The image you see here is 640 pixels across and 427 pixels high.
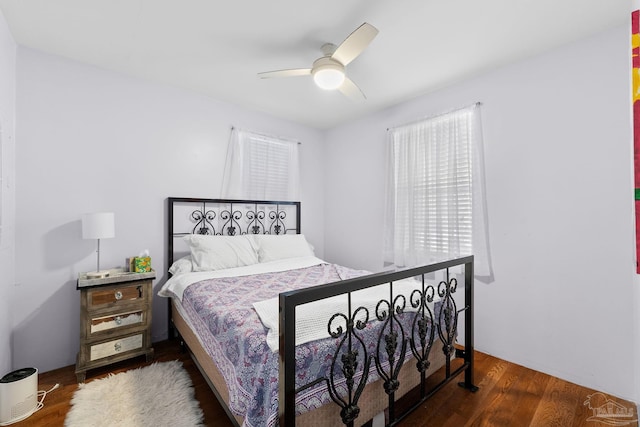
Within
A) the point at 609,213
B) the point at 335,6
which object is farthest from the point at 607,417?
the point at 335,6

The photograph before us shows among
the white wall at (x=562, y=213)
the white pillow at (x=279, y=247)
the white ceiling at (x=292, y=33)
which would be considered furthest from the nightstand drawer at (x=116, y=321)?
the white wall at (x=562, y=213)

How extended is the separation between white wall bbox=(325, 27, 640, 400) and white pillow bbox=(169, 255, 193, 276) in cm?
275

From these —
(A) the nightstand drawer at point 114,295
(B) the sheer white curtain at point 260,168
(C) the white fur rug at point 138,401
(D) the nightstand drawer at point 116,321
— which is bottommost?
(C) the white fur rug at point 138,401

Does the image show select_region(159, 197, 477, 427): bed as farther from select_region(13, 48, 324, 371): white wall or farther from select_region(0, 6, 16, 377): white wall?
select_region(0, 6, 16, 377): white wall

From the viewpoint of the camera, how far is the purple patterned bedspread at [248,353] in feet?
3.99

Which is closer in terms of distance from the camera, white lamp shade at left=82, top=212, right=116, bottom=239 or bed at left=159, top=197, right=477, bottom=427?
bed at left=159, top=197, right=477, bottom=427

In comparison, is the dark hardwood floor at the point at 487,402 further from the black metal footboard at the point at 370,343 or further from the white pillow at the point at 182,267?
the white pillow at the point at 182,267

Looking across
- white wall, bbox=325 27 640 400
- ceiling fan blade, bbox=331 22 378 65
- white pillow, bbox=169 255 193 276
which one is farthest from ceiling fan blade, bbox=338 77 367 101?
white pillow, bbox=169 255 193 276

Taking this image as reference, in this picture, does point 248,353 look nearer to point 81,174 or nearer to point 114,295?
point 114,295

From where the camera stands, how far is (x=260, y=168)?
12.0ft

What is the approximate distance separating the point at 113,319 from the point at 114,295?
198 mm

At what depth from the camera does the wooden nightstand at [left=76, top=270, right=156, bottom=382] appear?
2.19m

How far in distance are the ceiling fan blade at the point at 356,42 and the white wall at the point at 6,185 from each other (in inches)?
90.1

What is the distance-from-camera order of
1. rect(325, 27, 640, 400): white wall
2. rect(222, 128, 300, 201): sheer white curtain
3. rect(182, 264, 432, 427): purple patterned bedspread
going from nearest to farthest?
rect(182, 264, 432, 427): purple patterned bedspread → rect(325, 27, 640, 400): white wall → rect(222, 128, 300, 201): sheer white curtain
